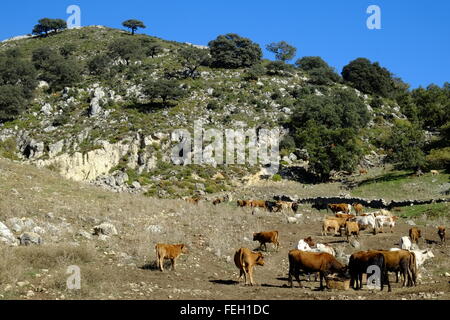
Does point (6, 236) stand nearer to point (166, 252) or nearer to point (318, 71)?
→ point (166, 252)

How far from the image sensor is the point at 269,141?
63.4 metres

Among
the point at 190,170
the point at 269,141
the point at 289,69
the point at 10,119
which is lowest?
the point at 190,170

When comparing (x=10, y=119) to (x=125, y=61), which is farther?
(x=125, y=61)

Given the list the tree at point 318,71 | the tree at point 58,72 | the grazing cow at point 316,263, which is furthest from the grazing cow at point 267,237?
the tree at point 318,71

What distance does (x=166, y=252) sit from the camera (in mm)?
15977

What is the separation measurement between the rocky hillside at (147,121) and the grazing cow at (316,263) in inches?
1320

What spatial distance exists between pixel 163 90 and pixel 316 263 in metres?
57.4

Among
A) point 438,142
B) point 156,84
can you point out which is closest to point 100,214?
point 438,142

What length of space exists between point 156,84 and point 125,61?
21.7 meters

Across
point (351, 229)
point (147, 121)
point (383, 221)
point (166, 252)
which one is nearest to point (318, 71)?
point (147, 121)

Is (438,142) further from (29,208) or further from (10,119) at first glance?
(10,119)

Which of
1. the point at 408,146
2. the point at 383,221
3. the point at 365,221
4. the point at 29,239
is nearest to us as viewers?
the point at 29,239

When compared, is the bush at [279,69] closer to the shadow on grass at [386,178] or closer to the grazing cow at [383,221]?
the shadow on grass at [386,178]
